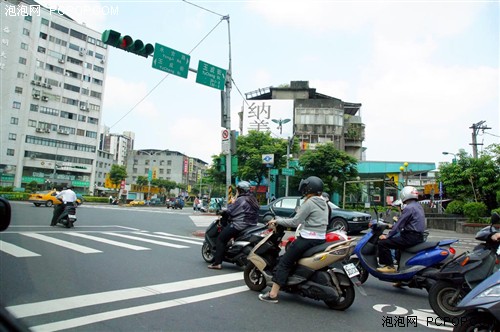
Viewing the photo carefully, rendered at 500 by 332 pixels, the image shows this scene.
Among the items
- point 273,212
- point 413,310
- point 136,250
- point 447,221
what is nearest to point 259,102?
point 447,221

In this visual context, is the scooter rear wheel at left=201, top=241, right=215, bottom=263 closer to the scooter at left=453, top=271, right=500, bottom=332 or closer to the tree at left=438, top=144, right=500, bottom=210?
the scooter at left=453, top=271, right=500, bottom=332

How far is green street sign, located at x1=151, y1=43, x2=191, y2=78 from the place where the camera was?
1109 centimetres

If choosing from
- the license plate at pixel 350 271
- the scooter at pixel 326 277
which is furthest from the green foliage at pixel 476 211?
the license plate at pixel 350 271

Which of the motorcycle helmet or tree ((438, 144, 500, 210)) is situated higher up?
tree ((438, 144, 500, 210))

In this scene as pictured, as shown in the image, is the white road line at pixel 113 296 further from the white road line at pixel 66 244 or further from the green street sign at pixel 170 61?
the green street sign at pixel 170 61

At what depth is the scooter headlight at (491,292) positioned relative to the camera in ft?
9.42

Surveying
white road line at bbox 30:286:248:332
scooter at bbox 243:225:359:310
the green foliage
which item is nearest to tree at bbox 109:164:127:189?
the green foliage

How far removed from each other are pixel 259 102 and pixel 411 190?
4588cm

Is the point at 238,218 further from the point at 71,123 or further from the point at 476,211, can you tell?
the point at 71,123

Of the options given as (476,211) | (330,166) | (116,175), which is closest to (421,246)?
(476,211)

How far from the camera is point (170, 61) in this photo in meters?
11.5

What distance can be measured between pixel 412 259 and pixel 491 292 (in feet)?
7.38

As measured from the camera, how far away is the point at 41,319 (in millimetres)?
3576

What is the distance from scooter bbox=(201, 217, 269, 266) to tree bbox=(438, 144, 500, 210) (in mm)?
21549
